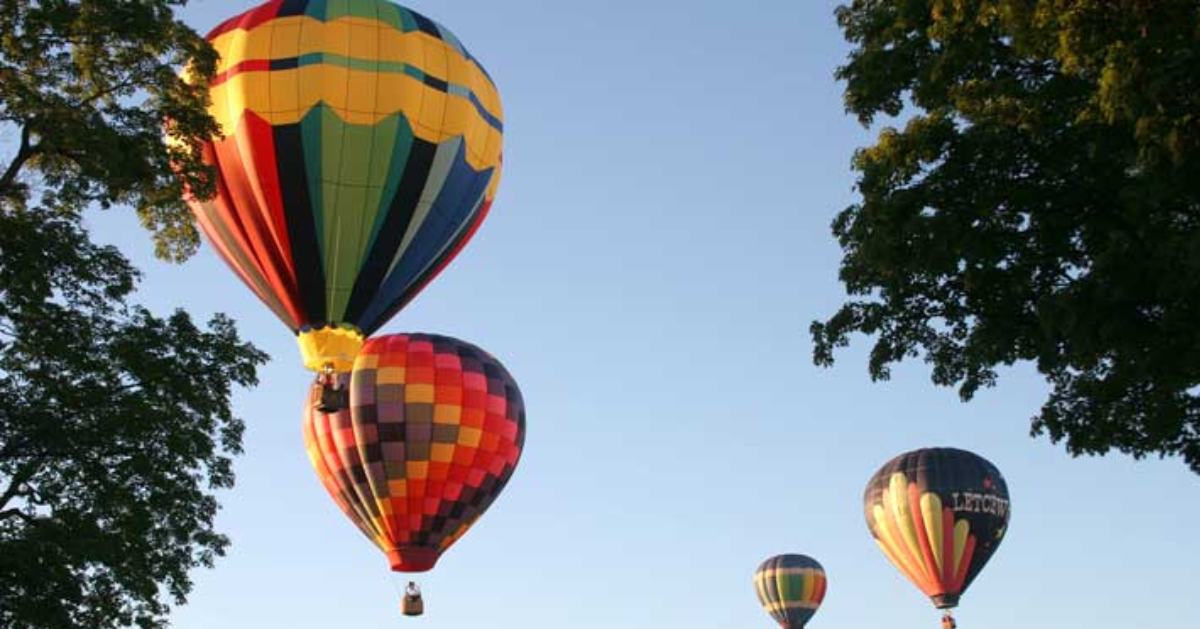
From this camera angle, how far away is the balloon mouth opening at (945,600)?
60375mm

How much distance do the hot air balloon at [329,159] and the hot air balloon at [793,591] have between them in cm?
4410

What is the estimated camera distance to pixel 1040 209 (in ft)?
63.8

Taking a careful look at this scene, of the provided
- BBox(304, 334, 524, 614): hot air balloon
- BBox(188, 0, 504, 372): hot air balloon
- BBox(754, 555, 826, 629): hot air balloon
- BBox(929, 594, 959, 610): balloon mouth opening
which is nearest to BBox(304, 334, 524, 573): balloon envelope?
BBox(304, 334, 524, 614): hot air balloon

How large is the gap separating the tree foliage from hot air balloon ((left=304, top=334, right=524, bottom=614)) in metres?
26.5

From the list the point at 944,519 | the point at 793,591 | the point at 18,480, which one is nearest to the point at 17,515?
the point at 18,480

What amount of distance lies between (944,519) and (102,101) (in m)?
45.1

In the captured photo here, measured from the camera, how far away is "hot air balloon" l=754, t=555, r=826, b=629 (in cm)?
8000

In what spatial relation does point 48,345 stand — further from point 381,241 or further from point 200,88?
point 381,241

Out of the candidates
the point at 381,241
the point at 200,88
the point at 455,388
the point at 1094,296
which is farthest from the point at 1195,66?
the point at 455,388

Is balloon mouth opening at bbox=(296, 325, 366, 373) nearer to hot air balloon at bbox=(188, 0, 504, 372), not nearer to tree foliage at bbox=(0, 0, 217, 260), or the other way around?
hot air balloon at bbox=(188, 0, 504, 372)

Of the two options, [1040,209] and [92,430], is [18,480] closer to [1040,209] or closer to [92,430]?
[92,430]

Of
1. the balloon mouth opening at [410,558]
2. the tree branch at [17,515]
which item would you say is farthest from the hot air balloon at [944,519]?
the tree branch at [17,515]

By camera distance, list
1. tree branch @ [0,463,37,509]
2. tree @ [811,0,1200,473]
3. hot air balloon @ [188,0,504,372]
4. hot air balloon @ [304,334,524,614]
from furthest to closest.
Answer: hot air balloon @ [304,334,524,614] < hot air balloon @ [188,0,504,372] < tree branch @ [0,463,37,509] < tree @ [811,0,1200,473]

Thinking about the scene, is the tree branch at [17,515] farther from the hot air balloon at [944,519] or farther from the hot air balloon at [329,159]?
the hot air balloon at [944,519]
